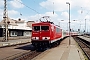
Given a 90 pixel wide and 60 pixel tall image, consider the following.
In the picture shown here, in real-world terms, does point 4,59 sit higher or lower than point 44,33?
lower

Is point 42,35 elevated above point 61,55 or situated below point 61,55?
above

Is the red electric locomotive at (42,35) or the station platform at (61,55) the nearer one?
the station platform at (61,55)

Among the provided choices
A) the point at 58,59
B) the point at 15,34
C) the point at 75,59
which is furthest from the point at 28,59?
the point at 15,34

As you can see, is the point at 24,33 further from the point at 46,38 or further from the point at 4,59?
the point at 4,59

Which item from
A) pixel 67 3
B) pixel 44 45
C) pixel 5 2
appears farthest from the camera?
pixel 5 2

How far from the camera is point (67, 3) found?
1400 inches

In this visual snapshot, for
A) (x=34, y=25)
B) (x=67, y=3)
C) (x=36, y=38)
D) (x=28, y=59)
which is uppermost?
(x=67, y=3)

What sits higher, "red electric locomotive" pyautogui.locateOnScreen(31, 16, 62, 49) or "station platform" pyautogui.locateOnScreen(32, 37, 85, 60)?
"red electric locomotive" pyautogui.locateOnScreen(31, 16, 62, 49)

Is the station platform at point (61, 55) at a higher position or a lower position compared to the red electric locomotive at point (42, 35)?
lower

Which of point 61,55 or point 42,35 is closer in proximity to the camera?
point 61,55

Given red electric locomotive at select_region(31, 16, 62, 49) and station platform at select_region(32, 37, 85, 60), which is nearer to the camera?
station platform at select_region(32, 37, 85, 60)

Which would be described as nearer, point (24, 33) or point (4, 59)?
point (4, 59)

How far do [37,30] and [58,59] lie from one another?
9.29 meters

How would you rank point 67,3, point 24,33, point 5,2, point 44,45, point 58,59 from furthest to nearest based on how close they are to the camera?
point 24,33, point 5,2, point 67,3, point 44,45, point 58,59
